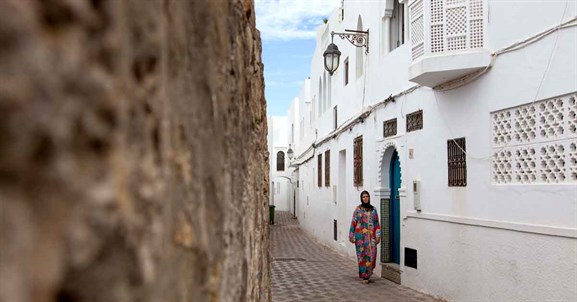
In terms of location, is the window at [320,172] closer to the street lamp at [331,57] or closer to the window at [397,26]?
the street lamp at [331,57]

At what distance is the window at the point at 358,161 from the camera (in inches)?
494

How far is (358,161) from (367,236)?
294 cm

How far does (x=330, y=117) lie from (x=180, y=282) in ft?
55.2

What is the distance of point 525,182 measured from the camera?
6.13 meters

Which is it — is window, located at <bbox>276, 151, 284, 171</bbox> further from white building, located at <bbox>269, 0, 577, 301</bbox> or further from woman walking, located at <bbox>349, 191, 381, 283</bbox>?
woman walking, located at <bbox>349, 191, 381, 283</bbox>

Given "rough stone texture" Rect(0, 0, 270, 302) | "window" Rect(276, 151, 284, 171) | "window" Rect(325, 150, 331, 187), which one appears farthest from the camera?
"window" Rect(276, 151, 284, 171)

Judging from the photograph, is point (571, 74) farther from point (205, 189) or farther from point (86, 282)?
point (86, 282)

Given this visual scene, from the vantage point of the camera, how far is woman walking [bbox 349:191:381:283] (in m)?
10.0

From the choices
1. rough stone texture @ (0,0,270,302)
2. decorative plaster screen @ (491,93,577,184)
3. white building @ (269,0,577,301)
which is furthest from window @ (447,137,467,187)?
rough stone texture @ (0,0,270,302)

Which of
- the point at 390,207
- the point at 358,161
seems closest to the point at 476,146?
the point at 390,207

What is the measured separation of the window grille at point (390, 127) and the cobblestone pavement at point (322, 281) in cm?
260

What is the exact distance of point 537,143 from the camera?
5980mm

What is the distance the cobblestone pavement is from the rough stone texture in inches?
305

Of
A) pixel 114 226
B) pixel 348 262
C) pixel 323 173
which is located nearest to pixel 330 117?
pixel 323 173
